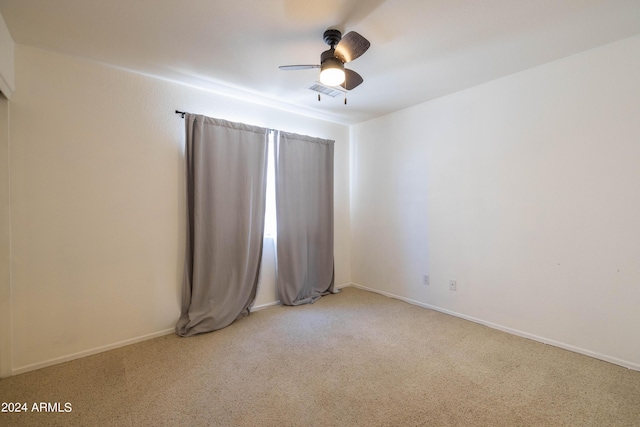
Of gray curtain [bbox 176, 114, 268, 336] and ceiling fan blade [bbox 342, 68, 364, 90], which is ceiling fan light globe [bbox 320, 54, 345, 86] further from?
gray curtain [bbox 176, 114, 268, 336]

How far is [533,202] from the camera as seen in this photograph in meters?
2.58

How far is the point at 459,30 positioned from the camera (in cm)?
201

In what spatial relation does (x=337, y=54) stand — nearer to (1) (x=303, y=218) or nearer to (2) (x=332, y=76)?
(2) (x=332, y=76)

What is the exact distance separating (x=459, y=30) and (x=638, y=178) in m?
1.71

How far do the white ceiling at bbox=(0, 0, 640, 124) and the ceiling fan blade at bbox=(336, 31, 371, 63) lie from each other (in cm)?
16

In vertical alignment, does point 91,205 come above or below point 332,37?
below

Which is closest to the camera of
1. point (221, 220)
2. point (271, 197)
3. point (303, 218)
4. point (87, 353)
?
point (87, 353)

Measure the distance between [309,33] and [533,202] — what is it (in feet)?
7.87

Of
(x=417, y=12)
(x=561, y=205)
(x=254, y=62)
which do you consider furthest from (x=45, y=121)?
(x=561, y=205)

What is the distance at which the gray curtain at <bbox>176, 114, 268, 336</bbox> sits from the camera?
2.81m

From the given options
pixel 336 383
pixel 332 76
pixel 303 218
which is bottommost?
pixel 336 383

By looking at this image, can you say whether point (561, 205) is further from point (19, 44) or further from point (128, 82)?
point (19, 44)

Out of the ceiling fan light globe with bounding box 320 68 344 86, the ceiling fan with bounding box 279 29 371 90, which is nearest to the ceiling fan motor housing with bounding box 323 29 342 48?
the ceiling fan with bounding box 279 29 371 90

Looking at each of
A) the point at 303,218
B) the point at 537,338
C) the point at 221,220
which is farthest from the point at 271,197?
the point at 537,338
